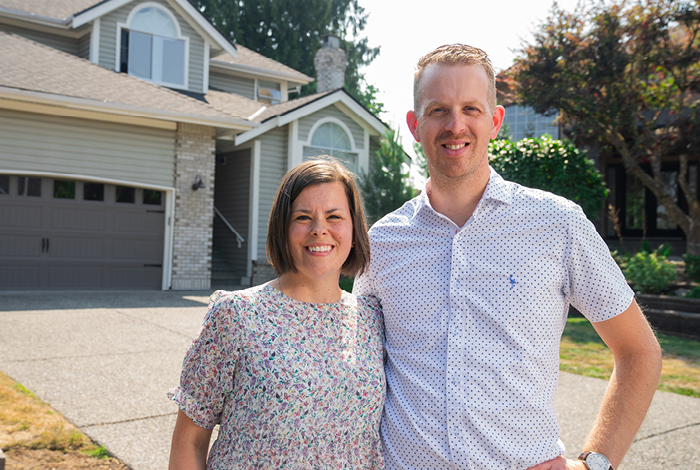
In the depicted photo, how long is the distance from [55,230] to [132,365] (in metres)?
7.67

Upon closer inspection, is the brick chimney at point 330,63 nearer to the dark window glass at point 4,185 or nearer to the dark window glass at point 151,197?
the dark window glass at point 151,197

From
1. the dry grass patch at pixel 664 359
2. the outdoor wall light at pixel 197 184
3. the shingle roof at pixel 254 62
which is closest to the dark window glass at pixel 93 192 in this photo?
the outdoor wall light at pixel 197 184

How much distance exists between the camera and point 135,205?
1330cm

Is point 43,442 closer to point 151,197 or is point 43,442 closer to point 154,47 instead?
point 151,197

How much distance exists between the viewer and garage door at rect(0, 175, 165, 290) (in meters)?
12.0

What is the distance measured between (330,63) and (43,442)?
1677 centimetres

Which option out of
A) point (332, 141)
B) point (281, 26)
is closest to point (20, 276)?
point (332, 141)

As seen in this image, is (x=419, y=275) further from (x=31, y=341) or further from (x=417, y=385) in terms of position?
(x=31, y=341)

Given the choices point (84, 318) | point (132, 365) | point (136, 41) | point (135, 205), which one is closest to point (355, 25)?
point (136, 41)

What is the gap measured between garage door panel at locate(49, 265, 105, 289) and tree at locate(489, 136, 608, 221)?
8540 mm

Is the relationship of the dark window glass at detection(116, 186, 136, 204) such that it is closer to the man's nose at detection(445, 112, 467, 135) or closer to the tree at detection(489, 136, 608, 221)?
the tree at detection(489, 136, 608, 221)

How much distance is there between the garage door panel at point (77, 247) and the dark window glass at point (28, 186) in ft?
3.22

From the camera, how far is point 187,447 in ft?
6.01

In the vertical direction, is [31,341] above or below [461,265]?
below
